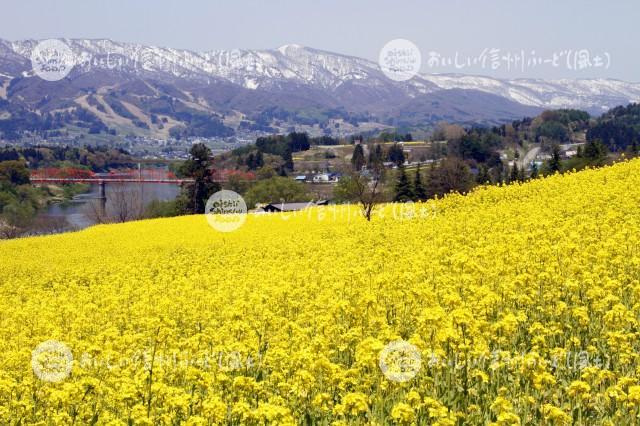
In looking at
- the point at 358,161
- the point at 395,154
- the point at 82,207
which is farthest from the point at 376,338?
the point at 395,154

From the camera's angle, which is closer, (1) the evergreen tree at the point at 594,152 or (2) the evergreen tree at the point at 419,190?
(1) the evergreen tree at the point at 594,152

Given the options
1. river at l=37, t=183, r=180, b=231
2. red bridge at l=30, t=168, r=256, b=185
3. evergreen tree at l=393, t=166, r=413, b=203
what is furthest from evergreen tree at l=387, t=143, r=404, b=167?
evergreen tree at l=393, t=166, r=413, b=203

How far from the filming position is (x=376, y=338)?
27.0ft

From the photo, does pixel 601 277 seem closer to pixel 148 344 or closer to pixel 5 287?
pixel 148 344

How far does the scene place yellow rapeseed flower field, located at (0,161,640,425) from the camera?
21.0 feet

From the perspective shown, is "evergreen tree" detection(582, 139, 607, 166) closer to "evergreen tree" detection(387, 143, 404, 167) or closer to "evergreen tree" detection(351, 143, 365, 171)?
"evergreen tree" detection(351, 143, 365, 171)

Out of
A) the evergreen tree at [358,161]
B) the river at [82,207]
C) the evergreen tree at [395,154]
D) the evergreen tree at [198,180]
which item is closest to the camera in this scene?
the evergreen tree at [358,161]

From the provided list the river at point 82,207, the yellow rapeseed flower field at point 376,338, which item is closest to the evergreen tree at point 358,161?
the river at point 82,207

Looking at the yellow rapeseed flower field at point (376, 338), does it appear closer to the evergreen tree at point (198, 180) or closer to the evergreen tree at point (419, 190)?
the evergreen tree at point (419, 190)

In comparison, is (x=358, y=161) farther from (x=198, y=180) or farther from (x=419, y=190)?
(x=198, y=180)

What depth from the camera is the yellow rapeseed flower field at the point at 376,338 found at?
6398 mm

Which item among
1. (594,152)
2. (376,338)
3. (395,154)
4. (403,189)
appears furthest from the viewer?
(395,154)

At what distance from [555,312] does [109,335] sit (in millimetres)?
6132

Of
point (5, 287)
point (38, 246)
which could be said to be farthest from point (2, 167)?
point (5, 287)
